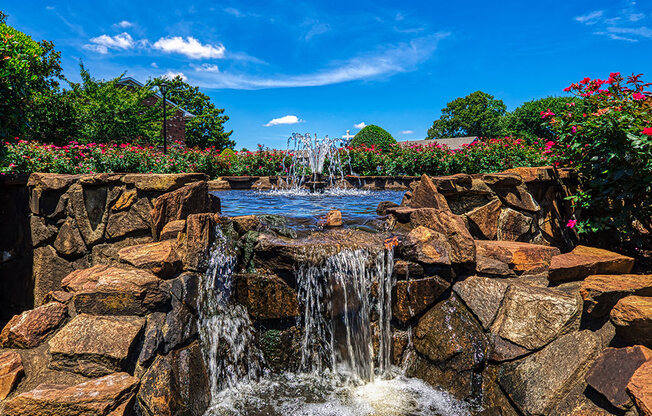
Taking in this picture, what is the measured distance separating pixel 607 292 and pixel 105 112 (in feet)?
78.1

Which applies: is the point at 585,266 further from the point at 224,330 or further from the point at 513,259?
the point at 224,330

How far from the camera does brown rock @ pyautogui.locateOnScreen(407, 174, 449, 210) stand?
4692 mm

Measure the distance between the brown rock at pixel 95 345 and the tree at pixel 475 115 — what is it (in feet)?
169

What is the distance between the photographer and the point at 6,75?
365 centimetres

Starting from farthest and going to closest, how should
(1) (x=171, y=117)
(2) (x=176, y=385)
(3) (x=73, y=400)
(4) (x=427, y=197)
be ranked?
1. (1) (x=171, y=117)
2. (4) (x=427, y=197)
3. (2) (x=176, y=385)
4. (3) (x=73, y=400)

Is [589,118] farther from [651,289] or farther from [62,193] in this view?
[62,193]

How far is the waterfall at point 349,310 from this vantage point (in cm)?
367

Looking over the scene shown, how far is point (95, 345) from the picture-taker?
279cm

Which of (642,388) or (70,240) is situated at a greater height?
(70,240)

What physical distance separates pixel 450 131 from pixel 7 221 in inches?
2150

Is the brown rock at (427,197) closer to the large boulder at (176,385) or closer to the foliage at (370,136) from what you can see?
the large boulder at (176,385)

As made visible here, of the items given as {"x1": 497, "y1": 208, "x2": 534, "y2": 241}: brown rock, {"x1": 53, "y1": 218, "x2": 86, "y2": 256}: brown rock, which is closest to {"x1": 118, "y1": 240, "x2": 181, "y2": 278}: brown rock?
{"x1": 53, "y1": 218, "x2": 86, "y2": 256}: brown rock

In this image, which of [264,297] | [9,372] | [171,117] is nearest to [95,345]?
[9,372]

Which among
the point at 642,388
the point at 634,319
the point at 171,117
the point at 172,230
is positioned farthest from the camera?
the point at 171,117
